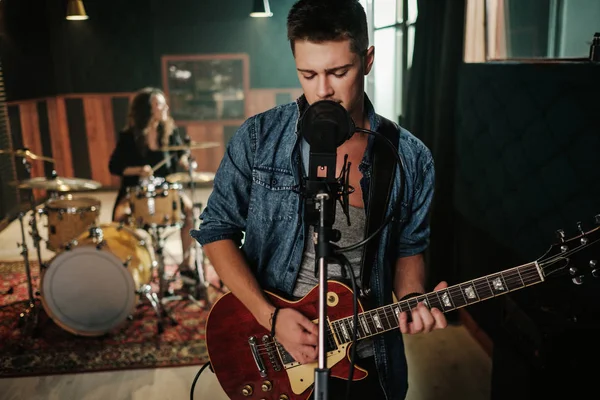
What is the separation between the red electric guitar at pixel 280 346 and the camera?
1425 mm

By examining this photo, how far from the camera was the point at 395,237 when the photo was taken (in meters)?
1.62

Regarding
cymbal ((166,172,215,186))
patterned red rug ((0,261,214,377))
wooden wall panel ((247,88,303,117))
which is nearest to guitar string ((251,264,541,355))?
patterned red rug ((0,261,214,377))

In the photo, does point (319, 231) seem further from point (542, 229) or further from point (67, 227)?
point (67, 227)

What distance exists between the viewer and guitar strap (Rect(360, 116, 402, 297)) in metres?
1.53

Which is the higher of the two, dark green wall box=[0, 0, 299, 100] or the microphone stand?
dark green wall box=[0, 0, 299, 100]

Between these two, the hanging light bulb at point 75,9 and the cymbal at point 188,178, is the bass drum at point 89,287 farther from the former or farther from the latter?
the hanging light bulb at point 75,9

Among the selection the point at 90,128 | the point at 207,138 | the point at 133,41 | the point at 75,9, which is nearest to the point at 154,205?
the point at 75,9

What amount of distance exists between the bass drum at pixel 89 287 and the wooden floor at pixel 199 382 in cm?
38

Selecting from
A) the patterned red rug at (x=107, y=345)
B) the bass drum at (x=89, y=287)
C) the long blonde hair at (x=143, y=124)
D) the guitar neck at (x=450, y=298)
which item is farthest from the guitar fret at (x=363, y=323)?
the long blonde hair at (x=143, y=124)

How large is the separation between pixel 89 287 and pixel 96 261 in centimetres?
17

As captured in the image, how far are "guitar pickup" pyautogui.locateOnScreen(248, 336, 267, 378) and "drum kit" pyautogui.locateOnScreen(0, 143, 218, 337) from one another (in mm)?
1990

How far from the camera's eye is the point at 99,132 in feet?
24.1

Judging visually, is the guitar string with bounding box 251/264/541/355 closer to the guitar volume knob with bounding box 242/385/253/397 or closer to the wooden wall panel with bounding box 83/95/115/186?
the guitar volume knob with bounding box 242/385/253/397

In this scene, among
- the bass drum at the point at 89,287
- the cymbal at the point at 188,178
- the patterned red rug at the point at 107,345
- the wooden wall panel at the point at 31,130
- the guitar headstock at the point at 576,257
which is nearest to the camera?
the guitar headstock at the point at 576,257
